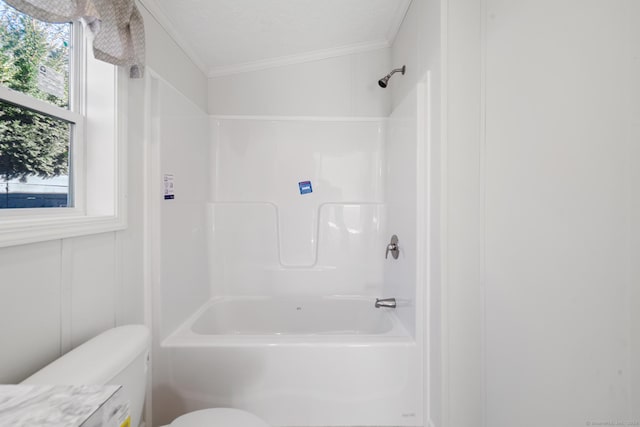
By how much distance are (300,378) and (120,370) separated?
0.85m

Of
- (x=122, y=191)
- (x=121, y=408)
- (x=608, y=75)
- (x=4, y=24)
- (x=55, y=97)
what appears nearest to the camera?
(x=121, y=408)

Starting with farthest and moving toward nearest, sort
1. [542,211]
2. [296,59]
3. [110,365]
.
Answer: [296,59] → [542,211] → [110,365]

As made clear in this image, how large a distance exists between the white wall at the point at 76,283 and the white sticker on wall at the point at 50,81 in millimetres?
236

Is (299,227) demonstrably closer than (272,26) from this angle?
No

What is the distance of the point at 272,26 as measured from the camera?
68.7 inches

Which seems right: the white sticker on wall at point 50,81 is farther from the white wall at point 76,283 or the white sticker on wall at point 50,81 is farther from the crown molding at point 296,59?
the crown molding at point 296,59

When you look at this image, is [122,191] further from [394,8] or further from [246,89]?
[394,8]

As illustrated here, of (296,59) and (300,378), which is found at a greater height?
(296,59)

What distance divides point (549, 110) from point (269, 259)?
74.2 inches

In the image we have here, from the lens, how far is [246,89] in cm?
221

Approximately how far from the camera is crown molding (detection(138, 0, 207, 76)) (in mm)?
1388

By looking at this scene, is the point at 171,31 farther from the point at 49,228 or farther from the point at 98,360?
the point at 98,360

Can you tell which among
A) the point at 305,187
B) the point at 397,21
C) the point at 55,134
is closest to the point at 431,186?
the point at 305,187

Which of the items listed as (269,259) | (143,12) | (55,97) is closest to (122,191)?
(55,97)
